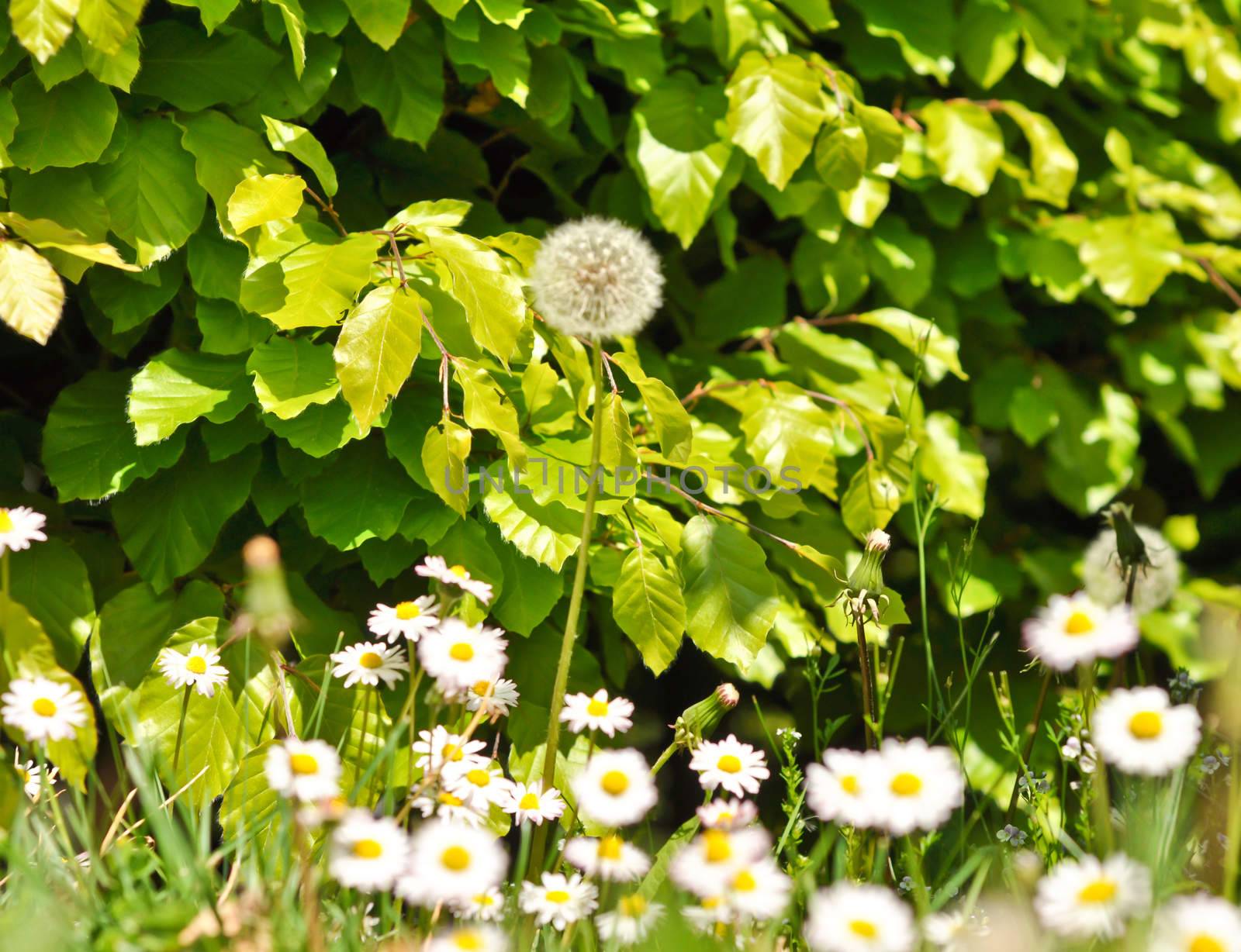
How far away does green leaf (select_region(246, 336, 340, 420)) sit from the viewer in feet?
3.49

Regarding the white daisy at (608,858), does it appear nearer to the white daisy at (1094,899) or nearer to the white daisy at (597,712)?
the white daisy at (597,712)

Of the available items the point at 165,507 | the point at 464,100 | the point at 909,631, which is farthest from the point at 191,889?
the point at 909,631

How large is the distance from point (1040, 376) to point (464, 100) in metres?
1.00

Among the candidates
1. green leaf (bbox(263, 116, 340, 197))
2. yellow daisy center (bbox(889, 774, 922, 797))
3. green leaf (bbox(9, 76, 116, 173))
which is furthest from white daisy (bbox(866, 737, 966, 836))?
green leaf (bbox(9, 76, 116, 173))

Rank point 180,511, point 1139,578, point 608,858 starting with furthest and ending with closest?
1. point 1139,578
2. point 180,511
3. point 608,858

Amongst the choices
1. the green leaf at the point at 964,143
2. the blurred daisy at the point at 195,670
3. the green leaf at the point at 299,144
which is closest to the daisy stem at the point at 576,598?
the blurred daisy at the point at 195,670

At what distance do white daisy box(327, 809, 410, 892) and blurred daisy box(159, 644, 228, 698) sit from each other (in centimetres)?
32

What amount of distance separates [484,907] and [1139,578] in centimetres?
104

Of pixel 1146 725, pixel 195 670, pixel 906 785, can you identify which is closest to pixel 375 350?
pixel 195 670

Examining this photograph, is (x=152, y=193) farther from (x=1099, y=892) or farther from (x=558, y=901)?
(x=1099, y=892)

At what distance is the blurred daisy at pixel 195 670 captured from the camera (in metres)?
1.01

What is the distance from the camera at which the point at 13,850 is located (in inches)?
27.8

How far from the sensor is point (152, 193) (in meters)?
1.15

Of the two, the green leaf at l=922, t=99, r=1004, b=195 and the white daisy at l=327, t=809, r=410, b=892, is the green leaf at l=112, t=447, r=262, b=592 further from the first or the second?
the green leaf at l=922, t=99, r=1004, b=195
